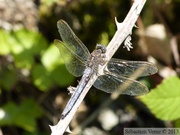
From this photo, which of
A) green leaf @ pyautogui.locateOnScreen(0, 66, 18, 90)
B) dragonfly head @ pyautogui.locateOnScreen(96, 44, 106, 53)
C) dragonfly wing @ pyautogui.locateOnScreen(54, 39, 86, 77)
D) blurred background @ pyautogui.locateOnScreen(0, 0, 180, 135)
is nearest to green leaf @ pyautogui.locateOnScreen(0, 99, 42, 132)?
blurred background @ pyautogui.locateOnScreen(0, 0, 180, 135)

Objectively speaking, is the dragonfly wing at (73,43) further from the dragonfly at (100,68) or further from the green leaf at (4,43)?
the green leaf at (4,43)

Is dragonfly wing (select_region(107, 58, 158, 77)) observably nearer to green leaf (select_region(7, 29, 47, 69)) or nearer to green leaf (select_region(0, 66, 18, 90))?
green leaf (select_region(7, 29, 47, 69))

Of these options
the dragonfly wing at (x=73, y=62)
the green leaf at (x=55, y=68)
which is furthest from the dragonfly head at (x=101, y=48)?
the green leaf at (x=55, y=68)

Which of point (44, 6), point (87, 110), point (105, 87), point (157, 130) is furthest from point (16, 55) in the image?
point (157, 130)

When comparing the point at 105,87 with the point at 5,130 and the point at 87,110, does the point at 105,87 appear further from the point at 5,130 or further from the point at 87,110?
the point at 5,130

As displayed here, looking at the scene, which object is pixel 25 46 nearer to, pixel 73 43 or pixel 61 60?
pixel 61 60

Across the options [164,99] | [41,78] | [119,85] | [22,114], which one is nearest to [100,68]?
[119,85]

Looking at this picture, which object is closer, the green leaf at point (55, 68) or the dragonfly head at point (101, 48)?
the dragonfly head at point (101, 48)
